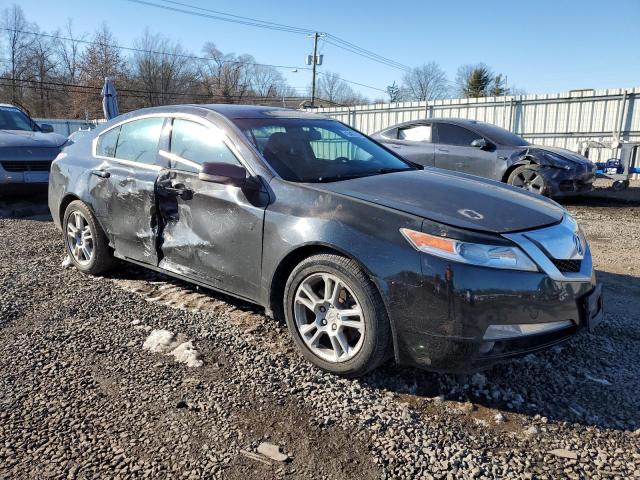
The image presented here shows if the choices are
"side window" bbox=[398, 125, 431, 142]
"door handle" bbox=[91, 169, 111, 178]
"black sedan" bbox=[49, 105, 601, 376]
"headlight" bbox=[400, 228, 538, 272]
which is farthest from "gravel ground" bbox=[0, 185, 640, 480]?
"side window" bbox=[398, 125, 431, 142]

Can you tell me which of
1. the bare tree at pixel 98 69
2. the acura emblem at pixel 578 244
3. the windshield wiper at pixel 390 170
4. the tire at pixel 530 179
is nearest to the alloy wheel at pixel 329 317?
the windshield wiper at pixel 390 170

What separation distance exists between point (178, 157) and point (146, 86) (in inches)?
2010

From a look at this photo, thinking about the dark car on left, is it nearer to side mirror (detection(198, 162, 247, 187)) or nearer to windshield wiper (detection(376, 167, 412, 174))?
side mirror (detection(198, 162, 247, 187))

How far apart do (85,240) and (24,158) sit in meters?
4.35

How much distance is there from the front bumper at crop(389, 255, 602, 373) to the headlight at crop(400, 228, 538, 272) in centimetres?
3

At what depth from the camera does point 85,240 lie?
15.0 feet

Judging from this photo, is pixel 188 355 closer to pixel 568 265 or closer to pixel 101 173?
pixel 101 173

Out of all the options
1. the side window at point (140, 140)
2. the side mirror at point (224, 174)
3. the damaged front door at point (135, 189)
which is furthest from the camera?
the side window at point (140, 140)

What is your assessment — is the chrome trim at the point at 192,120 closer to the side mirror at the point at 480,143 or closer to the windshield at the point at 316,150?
the windshield at the point at 316,150

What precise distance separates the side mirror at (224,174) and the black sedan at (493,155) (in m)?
6.73

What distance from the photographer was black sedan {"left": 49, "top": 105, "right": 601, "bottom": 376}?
2.44m

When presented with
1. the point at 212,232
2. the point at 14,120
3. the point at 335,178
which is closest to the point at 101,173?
the point at 212,232

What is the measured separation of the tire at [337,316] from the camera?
2594 millimetres

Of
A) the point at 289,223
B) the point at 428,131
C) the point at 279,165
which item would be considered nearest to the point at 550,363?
the point at 289,223
